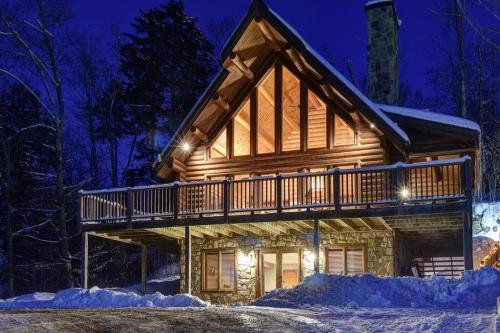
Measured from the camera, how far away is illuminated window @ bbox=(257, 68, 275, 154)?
2122 centimetres

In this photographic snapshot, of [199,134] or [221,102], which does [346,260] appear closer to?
[199,134]

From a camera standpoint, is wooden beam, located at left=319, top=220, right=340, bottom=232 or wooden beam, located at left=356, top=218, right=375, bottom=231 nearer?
wooden beam, located at left=356, top=218, right=375, bottom=231

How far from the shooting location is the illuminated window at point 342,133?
20.1m

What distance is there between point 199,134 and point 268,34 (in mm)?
3968

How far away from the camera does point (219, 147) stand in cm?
2183

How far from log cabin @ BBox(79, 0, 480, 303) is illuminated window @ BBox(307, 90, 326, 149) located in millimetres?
34

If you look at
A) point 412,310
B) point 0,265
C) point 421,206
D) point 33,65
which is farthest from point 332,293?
point 0,265

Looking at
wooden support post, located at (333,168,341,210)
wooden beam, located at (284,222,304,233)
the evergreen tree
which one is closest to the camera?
wooden support post, located at (333,168,341,210)

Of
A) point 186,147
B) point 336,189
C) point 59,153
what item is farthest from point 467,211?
point 59,153

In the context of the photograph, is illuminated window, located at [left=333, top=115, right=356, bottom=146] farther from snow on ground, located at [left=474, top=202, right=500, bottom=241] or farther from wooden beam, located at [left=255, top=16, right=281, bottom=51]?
snow on ground, located at [left=474, top=202, right=500, bottom=241]

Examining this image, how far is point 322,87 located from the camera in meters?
20.1

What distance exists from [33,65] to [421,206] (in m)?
18.7

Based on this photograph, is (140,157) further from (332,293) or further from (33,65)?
(332,293)

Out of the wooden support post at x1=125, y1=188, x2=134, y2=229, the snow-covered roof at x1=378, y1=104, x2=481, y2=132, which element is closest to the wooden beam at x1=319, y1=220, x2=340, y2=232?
the snow-covered roof at x1=378, y1=104, x2=481, y2=132
